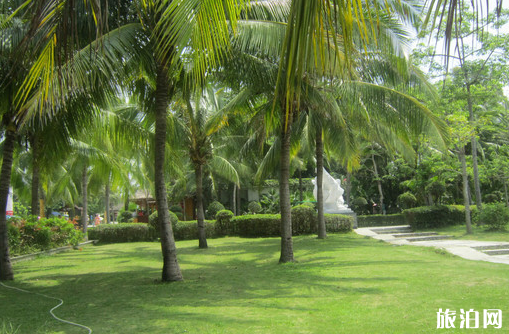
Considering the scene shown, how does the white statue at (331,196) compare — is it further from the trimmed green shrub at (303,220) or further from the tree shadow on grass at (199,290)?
the tree shadow on grass at (199,290)

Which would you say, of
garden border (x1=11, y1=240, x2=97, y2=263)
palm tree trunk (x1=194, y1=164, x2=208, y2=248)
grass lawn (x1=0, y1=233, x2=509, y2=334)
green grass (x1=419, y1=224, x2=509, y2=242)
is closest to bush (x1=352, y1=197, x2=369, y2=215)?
green grass (x1=419, y1=224, x2=509, y2=242)

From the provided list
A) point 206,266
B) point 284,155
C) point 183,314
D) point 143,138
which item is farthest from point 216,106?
point 183,314

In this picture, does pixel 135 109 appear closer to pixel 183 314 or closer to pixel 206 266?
pixel 206 266

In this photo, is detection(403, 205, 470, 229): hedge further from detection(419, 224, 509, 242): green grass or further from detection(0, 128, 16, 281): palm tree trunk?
detection(0, 128, 16, 281): palm tree trunk

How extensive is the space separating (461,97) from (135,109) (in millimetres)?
13727

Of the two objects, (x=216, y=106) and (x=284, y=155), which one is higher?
(x=216, y=106)

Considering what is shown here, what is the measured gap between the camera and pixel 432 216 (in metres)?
19.8

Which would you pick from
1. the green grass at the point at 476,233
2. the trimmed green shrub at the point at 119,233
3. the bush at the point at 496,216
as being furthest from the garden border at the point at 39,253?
the bush at the point at 496,216

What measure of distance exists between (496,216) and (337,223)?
6.70 metres

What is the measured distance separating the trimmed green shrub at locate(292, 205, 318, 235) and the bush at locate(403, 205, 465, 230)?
4.67m

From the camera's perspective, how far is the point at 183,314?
579 cm

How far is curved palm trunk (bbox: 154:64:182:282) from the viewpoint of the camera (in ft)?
28.0

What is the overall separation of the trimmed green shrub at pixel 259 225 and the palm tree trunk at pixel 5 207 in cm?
1234

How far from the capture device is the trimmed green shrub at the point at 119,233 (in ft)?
67.5
